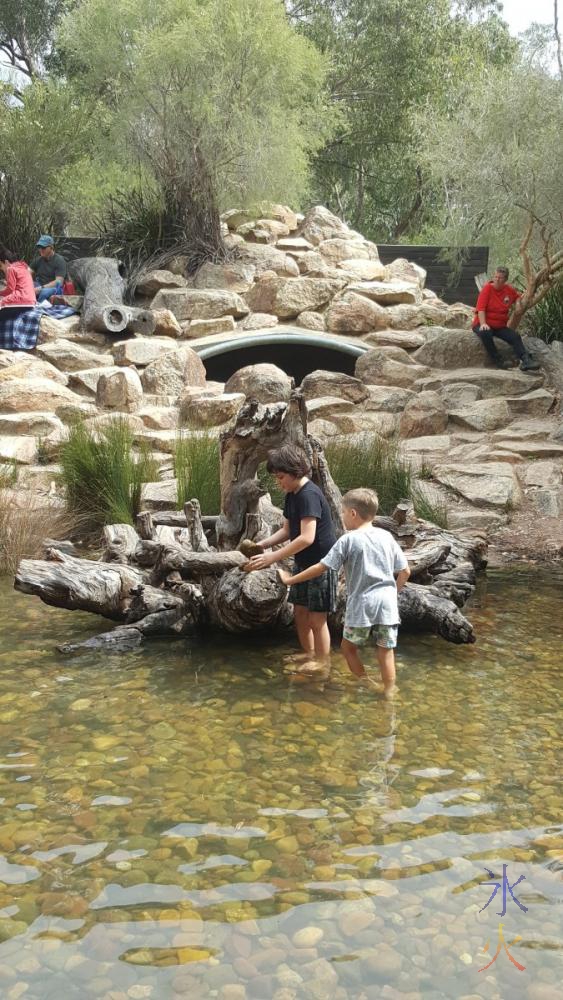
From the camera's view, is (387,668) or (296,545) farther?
(296,545)

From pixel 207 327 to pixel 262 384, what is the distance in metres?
2.51

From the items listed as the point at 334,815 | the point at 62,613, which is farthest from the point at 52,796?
the point at 62,613

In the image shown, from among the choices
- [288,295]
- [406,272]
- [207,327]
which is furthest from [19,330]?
[406,272]

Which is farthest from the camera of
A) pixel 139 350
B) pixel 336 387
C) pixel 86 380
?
pixel 139 350

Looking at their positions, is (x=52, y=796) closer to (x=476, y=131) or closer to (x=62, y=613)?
(x=62, y=613)

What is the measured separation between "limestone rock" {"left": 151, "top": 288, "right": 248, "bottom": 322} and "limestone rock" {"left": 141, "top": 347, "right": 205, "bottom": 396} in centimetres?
169

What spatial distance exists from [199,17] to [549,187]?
6.76m

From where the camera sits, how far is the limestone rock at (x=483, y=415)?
11.0m

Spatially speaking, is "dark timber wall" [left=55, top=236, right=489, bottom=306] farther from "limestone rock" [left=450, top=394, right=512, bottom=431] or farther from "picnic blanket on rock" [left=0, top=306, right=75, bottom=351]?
"picnic blanket on rock" [left=0, top=306, right=75, bottom=351]

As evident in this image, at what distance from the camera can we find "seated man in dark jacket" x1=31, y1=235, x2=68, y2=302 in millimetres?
13844

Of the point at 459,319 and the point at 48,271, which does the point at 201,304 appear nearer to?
Result: the point at 48,271

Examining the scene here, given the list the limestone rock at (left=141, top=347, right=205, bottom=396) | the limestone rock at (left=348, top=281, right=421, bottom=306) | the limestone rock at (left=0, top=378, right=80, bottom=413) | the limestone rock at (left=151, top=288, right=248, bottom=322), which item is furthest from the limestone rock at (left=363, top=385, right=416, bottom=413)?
the limestone rock at (left=0, top=378, right=80, bottom=413)

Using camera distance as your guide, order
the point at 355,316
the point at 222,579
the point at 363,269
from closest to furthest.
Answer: the point at 222,579, the point at 355,316, the point at 363,269

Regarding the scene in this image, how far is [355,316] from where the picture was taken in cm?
1366
